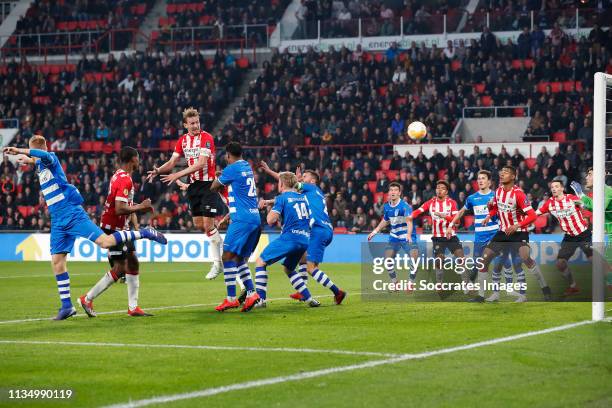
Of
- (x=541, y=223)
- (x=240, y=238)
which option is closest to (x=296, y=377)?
(x=240, y=238)

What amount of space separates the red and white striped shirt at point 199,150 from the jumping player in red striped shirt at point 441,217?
404 cm

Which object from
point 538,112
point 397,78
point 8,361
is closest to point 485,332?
point 8,361

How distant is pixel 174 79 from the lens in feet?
129

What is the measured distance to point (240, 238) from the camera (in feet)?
43.4

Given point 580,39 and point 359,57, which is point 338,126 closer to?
Result: point 359,57

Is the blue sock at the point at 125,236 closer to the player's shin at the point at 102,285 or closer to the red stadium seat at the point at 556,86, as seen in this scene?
the player's shin at the point at 102,285

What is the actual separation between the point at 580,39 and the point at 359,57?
8343mm

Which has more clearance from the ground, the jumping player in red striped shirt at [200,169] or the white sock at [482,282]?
the jumping player in red striped shirt at [200,169]

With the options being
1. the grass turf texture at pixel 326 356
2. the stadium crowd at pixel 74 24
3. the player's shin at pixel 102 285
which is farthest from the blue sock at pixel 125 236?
the stadium crowd at pixel 74 24

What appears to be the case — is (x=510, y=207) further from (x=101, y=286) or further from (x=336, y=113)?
(x=336, y=113)

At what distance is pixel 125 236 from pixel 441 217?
7.87 meters

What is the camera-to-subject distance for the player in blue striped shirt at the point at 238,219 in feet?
43.4

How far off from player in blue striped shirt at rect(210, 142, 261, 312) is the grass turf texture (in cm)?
52

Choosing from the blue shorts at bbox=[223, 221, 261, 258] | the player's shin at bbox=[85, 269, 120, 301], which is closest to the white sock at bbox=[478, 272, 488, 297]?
the blue shorts at bbox=[223, 221, 261, 258]
